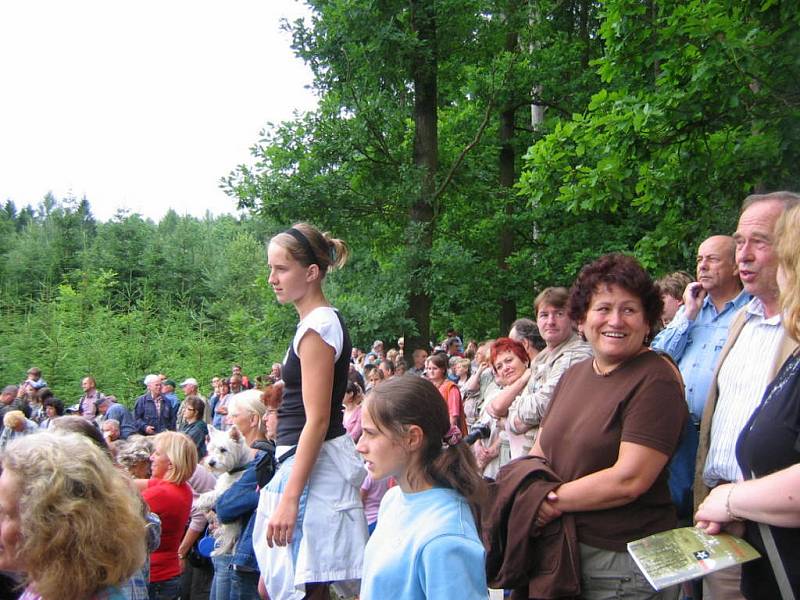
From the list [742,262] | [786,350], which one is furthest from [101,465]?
[742,262]

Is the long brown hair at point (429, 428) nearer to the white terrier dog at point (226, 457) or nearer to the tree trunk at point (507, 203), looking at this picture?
the white terrier dog at point (226, 457)

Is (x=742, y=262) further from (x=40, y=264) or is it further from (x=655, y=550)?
(x=40, y=264)

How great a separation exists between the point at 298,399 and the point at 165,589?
2260 millimetres

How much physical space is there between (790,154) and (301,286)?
5898mm

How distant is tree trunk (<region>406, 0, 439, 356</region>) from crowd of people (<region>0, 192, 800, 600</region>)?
411 inches

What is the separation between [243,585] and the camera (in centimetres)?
397

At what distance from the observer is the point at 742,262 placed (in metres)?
2.82

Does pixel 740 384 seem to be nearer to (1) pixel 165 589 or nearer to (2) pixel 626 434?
(2) pixel 626 434

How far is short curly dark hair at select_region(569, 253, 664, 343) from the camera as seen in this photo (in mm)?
2775

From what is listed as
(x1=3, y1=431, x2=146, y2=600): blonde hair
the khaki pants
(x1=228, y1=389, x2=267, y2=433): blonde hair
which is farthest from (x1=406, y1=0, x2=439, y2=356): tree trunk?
(x1=3, y1=431, x2=146, y2=600): blonde hair

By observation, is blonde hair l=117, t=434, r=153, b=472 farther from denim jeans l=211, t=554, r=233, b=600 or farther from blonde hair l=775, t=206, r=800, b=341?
blonde hair l=775, t=206, r=800, b=341

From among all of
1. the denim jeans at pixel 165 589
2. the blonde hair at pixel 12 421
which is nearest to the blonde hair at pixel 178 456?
the denim jeans at pixel 165 589

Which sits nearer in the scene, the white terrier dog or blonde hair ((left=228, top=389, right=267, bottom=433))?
the white terrier dog

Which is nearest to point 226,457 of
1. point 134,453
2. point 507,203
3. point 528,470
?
point 134,453
